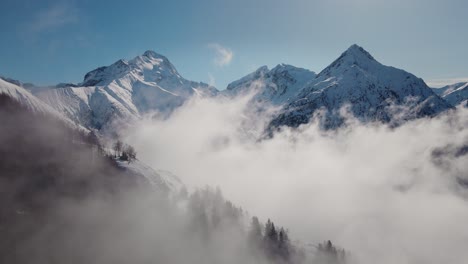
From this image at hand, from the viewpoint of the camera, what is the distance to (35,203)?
135 meters

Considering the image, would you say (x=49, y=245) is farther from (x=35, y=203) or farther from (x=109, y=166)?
(x=109, y=166)

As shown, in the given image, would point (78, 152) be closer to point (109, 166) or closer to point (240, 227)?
point (109, 166)

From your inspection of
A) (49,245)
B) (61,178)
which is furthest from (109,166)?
(49,245)

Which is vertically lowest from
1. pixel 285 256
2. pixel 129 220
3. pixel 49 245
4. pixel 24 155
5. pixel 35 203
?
pixel 285 256

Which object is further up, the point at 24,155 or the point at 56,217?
the point at 24,155

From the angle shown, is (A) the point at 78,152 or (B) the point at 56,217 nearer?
(B) the point at 56,217

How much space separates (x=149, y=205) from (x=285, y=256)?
59.6m

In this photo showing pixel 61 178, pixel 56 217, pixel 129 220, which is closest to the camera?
pixel 56 217

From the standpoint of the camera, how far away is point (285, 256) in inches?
5591

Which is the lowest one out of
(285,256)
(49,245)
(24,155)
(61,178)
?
(285,256)

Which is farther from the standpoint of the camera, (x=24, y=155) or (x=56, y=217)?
(x=24, y=155)

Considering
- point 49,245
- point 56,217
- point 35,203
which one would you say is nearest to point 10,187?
point 35,203

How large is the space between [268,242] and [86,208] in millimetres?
74089

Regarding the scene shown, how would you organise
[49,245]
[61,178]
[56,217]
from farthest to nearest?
[61,178] < [56,217] < [49,245]
